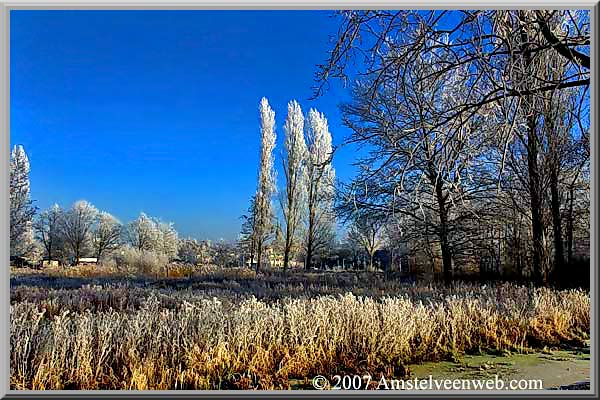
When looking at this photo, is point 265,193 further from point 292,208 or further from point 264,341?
point 264,341

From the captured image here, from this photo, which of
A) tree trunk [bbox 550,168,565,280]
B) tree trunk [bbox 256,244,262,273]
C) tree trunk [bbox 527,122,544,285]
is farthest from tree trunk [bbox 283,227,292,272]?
tree trunk [bbox 550,168,565,280]

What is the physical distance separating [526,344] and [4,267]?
368 centimetres

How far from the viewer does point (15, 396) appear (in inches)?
87.4

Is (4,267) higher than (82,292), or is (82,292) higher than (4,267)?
(4,267)

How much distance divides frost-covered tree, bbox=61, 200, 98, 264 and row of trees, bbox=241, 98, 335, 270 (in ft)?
8.24

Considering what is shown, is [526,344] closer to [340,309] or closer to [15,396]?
[340,309]

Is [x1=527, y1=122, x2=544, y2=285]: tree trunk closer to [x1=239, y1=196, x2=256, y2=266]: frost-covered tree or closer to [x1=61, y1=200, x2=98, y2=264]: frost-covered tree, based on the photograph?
[x1=239, y1=196, x2=256, y2=266]: frost-covered tree

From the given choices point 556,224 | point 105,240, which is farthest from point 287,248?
point 105,240

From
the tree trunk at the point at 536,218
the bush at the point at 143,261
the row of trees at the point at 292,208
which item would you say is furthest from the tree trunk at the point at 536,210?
the bush at the point at 143,261

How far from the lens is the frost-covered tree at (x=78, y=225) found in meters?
5.94

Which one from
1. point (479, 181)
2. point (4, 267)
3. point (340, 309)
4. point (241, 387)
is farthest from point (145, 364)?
point (479, 181)

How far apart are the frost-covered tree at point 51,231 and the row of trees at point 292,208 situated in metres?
2.97

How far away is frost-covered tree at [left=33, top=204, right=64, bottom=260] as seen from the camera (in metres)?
5.67

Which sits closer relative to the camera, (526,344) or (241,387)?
(241,387)
